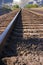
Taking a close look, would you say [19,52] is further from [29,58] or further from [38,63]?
[38,63]

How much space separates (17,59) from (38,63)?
29 cm

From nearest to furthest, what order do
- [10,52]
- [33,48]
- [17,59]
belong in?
1. [17,59]
2. [10,52]
3. [33,48]

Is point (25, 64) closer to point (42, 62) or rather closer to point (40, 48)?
point (42, 62)

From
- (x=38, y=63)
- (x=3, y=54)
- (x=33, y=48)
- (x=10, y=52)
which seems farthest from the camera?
(x=33, y=48)

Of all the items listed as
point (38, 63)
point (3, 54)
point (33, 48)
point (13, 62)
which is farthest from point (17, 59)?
point (33, 48)

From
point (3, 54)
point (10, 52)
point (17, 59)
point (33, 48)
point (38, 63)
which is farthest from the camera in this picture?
point (33, 48)

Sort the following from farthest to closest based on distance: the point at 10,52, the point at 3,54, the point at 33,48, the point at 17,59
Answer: the point at 33,48 < the point at 10,52 < the point at 3,54 < the point at 17,59

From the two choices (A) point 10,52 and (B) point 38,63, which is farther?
(A) point 10,52

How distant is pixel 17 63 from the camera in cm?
258

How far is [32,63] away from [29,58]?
25 centimetres

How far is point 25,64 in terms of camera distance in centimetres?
256

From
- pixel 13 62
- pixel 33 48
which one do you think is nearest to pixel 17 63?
pixel 13 62

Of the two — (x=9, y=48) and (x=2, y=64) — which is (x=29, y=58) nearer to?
(x=2, y=64)

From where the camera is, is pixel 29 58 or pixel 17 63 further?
pixel 29 58
